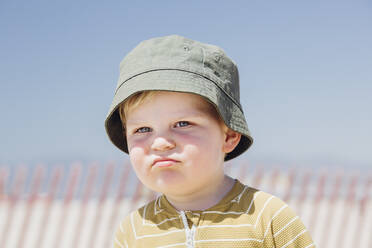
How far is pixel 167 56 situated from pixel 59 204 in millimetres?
8199

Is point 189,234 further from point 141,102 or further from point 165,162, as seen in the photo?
point 141,102

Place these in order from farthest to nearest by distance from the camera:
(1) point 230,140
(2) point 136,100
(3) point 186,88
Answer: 1. (1) point 230,140
2. (2) point 136,100
3. (3) point 186,88

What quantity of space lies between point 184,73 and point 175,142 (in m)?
0.29

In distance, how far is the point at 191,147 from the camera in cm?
182

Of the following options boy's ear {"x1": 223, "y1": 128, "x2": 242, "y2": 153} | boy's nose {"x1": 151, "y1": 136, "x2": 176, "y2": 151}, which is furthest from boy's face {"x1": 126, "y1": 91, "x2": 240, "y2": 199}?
boy's ear {"x1": 223, "y1": 128, "x2": 242, "y2": 153}

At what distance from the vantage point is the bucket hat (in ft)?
6.00

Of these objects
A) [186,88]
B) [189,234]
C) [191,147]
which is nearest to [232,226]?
[189,234]

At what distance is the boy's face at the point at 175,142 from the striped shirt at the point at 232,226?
14 centimetres

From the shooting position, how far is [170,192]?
1.90 metres

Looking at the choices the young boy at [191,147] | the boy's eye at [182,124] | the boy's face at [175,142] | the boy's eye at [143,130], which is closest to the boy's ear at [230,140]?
the young boy at [191,147]

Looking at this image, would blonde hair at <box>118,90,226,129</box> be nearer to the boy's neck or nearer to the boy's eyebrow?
the boy's eyebrow

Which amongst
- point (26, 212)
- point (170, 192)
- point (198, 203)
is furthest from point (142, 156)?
point (26, 212)

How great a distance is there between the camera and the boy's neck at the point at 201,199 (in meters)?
2.00

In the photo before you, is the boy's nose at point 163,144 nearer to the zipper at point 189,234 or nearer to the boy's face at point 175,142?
the boy's face at point 175,142
